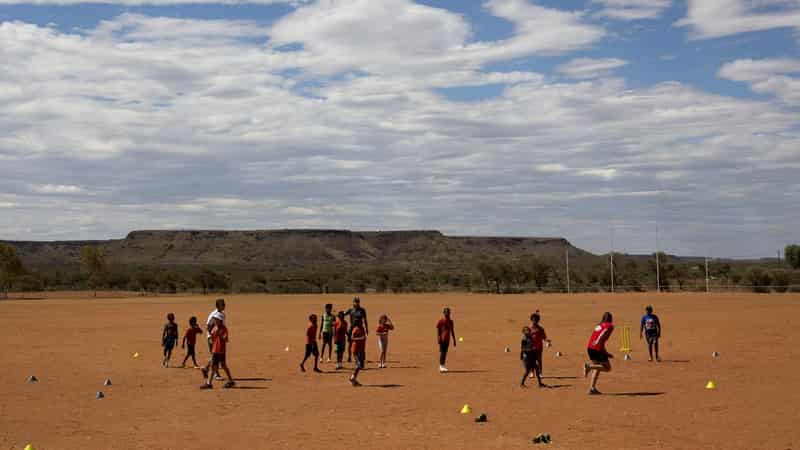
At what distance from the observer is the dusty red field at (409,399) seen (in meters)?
12.1

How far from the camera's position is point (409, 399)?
15586 millimetres

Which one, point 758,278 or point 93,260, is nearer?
point 758,278

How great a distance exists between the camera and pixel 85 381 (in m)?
18.5

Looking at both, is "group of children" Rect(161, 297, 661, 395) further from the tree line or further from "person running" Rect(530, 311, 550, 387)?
the tree line

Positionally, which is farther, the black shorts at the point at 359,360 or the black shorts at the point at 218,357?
the black shorts at the point at 359,360

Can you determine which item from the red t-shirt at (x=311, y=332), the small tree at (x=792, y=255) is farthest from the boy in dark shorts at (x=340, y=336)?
the small tree at (x=792, y=255)

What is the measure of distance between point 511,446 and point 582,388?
220 inches

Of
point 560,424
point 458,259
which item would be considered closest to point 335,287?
point 560,424

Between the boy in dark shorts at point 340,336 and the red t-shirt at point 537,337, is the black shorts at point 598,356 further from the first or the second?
the boy in dark shorts at point 340,336

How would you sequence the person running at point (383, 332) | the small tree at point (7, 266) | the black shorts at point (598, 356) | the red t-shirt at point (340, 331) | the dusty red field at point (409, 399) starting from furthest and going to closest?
the small tree at point (7, 266) < the red t-shirt at point (340, 331) < the person running at point (383, 332) < the black shorts at point (598, 356) < the dusty red field at point (409, 399)

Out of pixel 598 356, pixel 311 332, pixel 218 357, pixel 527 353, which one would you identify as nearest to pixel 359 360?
pixel 311 332

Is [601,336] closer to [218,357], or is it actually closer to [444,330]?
[444,330]

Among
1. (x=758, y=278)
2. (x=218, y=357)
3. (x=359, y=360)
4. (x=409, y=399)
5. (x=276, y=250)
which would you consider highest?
(x=276, y=250)

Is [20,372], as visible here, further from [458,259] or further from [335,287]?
[458,259]
